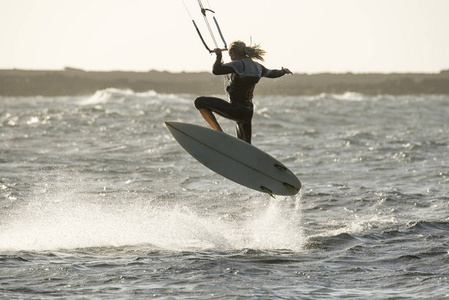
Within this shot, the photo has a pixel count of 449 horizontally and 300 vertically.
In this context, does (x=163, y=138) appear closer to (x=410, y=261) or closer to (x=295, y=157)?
(x=295, y=157)

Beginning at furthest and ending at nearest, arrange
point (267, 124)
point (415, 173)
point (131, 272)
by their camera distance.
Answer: point (267, 124) < point (415, 173) < point (131, 272)

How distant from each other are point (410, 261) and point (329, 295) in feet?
8.64

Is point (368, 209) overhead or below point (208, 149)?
below

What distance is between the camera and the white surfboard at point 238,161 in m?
12.4

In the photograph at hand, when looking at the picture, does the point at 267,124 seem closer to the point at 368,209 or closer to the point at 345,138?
the point at 345,138

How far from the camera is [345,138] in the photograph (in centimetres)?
3634

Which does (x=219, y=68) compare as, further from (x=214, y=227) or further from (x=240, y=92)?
(x=214, y=227)

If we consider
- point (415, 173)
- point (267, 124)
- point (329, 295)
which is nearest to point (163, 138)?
point (267, 124)

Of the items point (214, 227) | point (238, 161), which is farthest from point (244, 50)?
point (214, 227)

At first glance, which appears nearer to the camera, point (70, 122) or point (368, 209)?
point (368, 209)

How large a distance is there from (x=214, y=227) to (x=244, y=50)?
414 cm

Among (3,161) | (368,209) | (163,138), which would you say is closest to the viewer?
(368,209)

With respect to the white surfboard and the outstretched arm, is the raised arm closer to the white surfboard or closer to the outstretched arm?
the outstretched arm

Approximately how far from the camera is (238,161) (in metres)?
12.6
